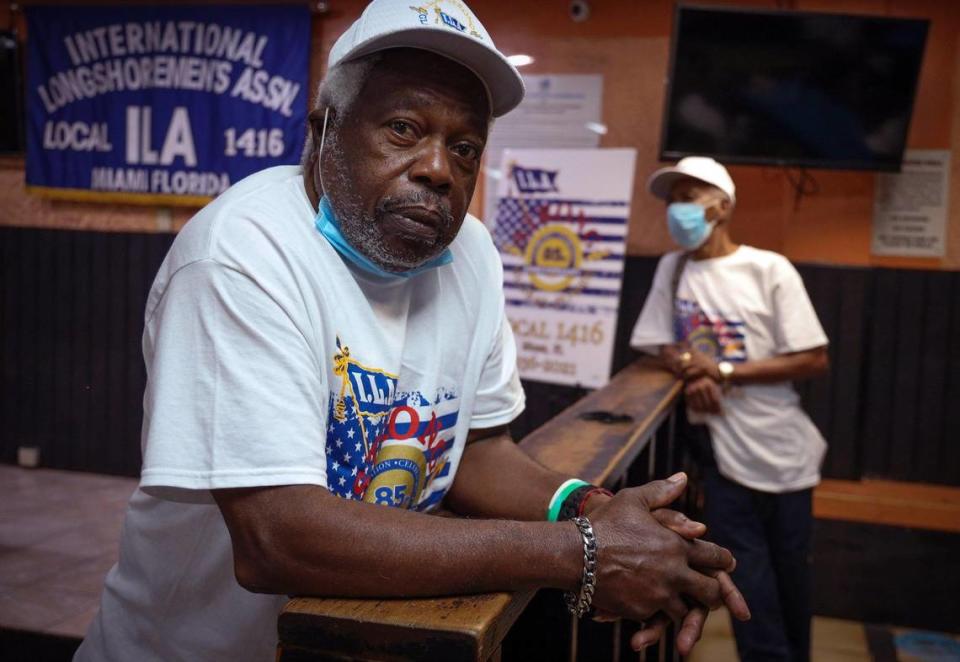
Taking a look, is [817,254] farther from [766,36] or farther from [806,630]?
[806,630]

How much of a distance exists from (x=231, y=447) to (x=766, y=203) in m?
4.21

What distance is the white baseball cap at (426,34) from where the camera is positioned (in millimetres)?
1305

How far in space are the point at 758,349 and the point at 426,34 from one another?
269 centimetres

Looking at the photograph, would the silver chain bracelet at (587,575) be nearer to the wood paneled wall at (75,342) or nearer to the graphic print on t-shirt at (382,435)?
the graphic print on t-shirt at (382,435)

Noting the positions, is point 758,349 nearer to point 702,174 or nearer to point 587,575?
point 702,174

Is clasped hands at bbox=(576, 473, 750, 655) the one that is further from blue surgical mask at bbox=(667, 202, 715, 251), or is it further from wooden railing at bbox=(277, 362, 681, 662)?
blue surgical mask at bbox=(667, 202, 715, 251)

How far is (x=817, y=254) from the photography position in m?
4.73

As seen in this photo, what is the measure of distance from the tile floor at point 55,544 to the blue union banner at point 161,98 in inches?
72.3

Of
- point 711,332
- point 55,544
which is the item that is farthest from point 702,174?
point 55,544

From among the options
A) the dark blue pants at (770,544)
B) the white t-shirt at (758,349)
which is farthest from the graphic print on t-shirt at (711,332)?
the dark blue pants at (770,544)

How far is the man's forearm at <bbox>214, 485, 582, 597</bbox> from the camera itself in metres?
1.08

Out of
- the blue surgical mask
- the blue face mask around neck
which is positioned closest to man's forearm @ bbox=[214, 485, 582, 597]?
the blue face mask around neck

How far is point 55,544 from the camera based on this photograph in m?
4.36

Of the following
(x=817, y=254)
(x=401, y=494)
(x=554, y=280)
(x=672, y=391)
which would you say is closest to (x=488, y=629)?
(x=401, y=494)
